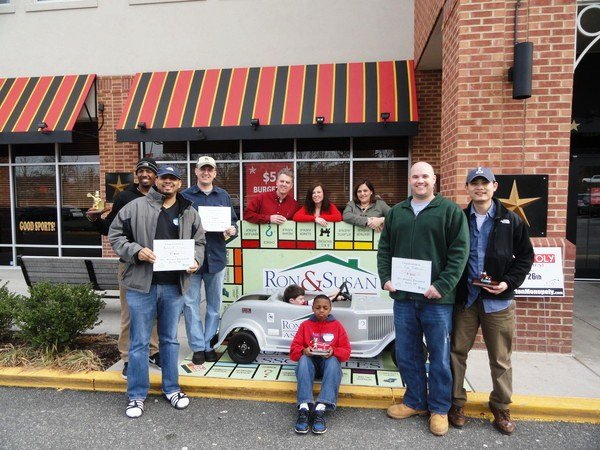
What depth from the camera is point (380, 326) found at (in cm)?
419

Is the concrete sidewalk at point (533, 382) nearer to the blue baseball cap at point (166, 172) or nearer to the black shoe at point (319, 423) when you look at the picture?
the black shoe at point (319, 423)

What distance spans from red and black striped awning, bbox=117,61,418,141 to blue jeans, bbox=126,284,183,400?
4.64 m

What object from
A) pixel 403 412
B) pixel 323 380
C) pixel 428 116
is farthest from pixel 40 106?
pixel 403 412

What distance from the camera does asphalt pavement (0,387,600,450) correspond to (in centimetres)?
317

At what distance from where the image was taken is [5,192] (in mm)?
10172

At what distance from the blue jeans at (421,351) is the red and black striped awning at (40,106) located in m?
7.56

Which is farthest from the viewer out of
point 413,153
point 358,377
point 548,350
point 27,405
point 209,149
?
point 209,149

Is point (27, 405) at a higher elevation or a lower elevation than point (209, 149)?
lower

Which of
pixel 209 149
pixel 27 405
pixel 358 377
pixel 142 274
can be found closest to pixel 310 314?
pixel 358 377

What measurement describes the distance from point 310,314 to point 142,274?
5.44ft

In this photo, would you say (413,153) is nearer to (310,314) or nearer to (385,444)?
(310,314)

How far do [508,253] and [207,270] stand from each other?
2.79 metres

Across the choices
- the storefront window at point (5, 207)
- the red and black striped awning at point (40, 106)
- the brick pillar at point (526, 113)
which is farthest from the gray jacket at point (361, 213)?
the storefront window at point (5, 207)

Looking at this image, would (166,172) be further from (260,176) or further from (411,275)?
(260,176)
